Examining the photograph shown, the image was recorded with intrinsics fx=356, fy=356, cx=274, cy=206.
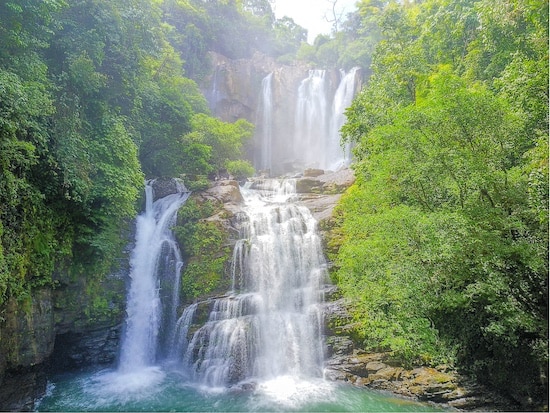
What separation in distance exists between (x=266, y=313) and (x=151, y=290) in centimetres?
510

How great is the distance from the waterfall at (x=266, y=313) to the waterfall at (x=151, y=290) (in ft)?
3.74

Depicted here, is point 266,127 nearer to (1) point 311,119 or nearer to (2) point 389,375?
(1) point 311,119

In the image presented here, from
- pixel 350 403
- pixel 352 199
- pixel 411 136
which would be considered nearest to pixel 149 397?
pixel 350 403

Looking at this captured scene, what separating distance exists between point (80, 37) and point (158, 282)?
9843 mm

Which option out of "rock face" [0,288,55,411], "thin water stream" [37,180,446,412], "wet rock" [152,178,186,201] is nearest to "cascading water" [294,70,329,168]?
"wet rock" [152,178,186,201]

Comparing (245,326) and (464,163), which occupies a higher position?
(464,163)

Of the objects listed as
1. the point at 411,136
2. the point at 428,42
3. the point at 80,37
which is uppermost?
the point at 428,42

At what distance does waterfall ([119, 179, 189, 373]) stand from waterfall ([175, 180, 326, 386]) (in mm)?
1140

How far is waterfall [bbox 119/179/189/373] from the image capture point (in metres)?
13.6

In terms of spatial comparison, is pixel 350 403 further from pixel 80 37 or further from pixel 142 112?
pixel 142 112

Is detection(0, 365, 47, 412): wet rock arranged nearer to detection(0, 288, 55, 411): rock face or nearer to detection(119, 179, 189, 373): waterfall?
detection(0, 288, 55, 411): rock face

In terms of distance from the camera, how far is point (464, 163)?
776cm

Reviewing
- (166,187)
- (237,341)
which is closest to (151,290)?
(237,341)

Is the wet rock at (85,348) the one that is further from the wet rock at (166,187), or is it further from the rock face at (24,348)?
the wet rock at (166,187)
